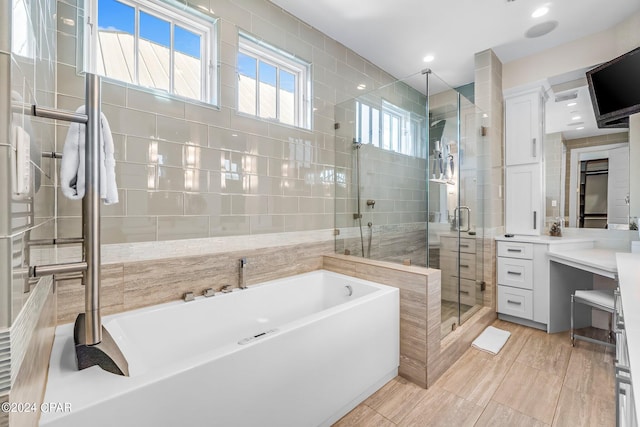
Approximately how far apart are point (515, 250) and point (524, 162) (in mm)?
1020

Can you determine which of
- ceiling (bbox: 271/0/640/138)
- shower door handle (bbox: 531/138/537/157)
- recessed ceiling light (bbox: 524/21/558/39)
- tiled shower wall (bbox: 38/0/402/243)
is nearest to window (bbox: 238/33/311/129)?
tiled shower wall (bbox: 38/0/402/243)

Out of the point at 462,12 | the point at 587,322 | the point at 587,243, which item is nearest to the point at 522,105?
the point at 462,12

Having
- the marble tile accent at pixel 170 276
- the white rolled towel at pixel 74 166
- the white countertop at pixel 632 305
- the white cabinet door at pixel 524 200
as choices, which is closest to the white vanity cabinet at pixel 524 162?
the white cabinet door at pixel 524 200

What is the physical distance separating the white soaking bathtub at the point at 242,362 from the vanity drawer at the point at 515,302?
1786mm

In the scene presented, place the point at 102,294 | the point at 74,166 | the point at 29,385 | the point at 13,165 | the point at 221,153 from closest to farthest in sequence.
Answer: the point at 13,165, the point at 29,385, the point at 74,166, the point at 102,294, the point at 221,153

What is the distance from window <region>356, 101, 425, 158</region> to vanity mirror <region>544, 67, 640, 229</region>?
1.63m

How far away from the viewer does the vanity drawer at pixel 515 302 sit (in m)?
2.92

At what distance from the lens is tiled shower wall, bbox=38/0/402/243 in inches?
66.1

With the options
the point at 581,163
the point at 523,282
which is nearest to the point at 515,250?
the point at 523,282

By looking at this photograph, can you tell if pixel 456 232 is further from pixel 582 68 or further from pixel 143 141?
pixel 143 141

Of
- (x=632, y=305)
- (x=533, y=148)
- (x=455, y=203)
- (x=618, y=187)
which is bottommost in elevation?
(x=632, y=305)

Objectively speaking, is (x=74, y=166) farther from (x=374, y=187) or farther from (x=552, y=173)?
(x=552, y=173)

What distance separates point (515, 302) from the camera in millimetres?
3018

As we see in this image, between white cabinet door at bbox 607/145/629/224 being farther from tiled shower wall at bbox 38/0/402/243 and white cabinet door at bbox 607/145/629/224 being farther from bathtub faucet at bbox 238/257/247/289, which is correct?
bathtub faucet at bbox 238/257/247/289
